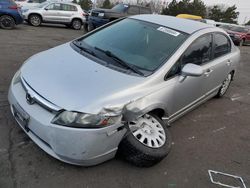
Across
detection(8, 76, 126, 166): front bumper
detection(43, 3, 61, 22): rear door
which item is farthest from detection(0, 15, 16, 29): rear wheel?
detection(8, 76, 126, 166): front bumper

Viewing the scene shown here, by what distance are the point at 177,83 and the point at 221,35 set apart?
205cm

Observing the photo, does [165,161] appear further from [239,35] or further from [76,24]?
[239,35]

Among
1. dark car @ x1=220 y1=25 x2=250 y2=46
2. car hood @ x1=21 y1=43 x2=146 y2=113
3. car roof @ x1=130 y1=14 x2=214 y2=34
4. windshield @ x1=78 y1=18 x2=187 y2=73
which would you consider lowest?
dark car @ x1=220 y1=25 x2=250 y2=46

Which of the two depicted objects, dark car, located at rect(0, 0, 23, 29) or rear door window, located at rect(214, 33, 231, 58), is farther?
dark car, located at rect(0, 0, 23, 29)

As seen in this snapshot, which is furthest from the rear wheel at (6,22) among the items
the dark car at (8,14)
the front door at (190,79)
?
the front door at (190,79)

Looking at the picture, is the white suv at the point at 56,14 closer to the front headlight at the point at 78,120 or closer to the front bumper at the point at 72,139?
the front bumper at the point at 72,139

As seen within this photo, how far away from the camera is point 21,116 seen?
3.14 meters

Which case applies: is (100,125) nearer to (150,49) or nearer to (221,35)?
(150,49)

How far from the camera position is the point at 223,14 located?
176 feet

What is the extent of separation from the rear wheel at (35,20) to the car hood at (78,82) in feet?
44.0

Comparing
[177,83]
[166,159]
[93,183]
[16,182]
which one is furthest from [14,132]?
[177,83]

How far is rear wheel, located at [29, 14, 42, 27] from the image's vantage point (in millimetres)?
16062

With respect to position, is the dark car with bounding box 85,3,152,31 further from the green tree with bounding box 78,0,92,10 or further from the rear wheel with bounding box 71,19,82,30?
the green tree with bounding box 78,0,92,10

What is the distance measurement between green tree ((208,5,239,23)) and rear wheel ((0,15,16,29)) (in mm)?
46830
